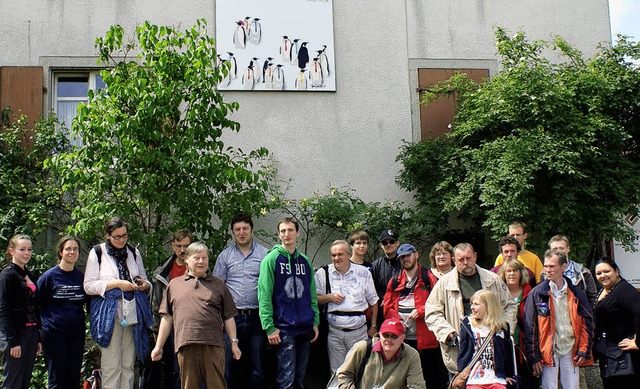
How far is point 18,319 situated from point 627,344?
5323mm

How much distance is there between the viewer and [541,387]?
6.29 meters

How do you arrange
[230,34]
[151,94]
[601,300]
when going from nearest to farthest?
[601,300]
[151,94]
[230,34]

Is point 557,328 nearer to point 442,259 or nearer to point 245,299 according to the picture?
point 442,259

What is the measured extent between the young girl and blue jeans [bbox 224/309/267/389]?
1836mm

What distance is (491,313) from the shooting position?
549cm

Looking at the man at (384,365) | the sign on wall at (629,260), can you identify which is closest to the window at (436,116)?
the sign on wall at (629,260)

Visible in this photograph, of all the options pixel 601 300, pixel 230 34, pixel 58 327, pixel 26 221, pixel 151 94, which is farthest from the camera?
pixel 230 34

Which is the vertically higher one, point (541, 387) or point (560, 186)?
point (560, 186)

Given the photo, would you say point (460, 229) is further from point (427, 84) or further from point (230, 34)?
point (230, 34)

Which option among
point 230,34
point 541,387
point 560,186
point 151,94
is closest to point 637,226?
point 560,186

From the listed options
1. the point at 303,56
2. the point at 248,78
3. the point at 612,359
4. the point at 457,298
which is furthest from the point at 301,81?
the point at 612,359

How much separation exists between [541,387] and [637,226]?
14.0 ft

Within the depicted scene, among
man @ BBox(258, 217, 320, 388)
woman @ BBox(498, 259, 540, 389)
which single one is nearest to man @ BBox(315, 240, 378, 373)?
man @ BBox(258, 217, 320, 388)

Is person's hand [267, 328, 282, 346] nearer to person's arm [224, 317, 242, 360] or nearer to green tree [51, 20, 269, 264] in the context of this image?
person's arm [224, 317, 242, 360]
